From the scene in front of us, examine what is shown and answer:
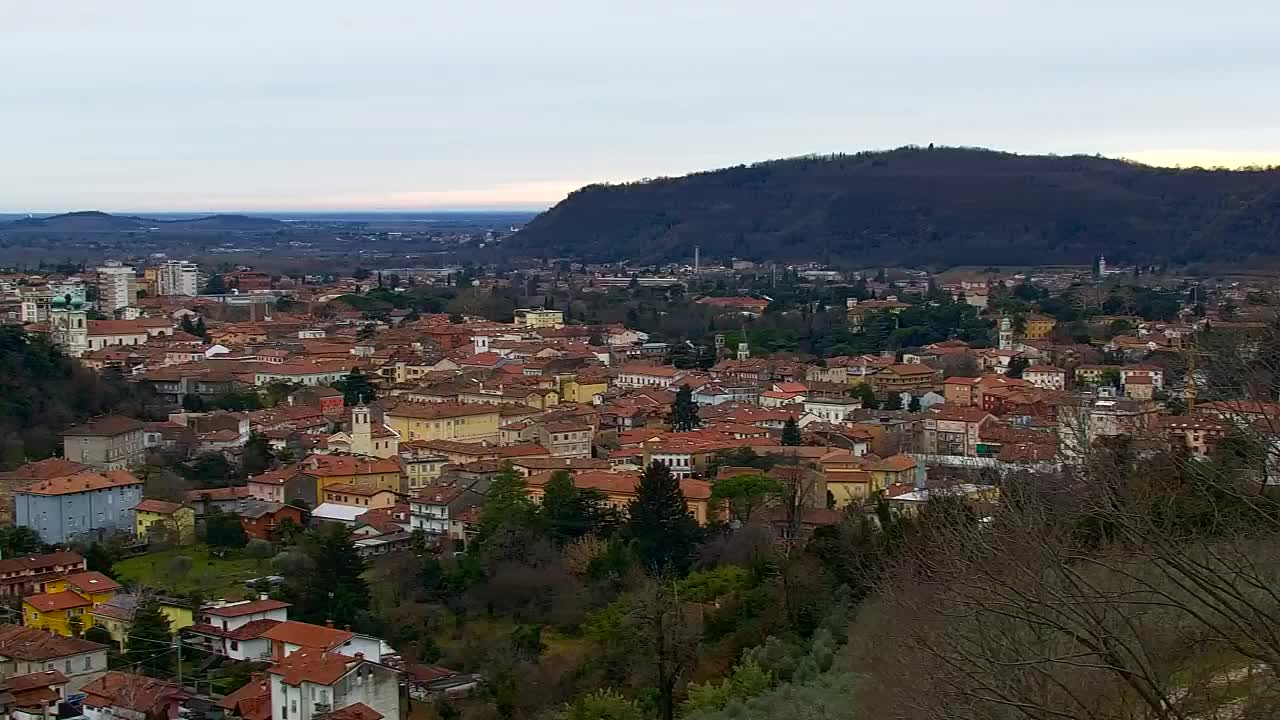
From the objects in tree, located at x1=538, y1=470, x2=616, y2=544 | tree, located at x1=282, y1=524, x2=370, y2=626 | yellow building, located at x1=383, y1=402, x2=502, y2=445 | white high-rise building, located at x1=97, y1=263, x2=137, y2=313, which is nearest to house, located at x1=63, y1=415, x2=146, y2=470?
yellow building, located at x1=383, y1=402, x2=502, y2=445

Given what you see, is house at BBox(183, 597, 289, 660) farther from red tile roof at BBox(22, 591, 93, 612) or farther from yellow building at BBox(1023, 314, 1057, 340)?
yellow building at BBox(1023, 314, 1057, 340)

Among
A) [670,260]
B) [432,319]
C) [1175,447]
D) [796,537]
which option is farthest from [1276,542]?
[670,260]

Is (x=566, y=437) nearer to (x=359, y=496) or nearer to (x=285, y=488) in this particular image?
(x=359, y=496)

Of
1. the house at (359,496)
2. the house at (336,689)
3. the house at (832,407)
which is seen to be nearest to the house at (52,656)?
the house at (336,689)

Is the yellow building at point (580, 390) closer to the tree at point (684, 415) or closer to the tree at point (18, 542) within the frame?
the tree at point (684, 415)

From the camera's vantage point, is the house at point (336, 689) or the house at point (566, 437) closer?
the house at point (336, 689)
